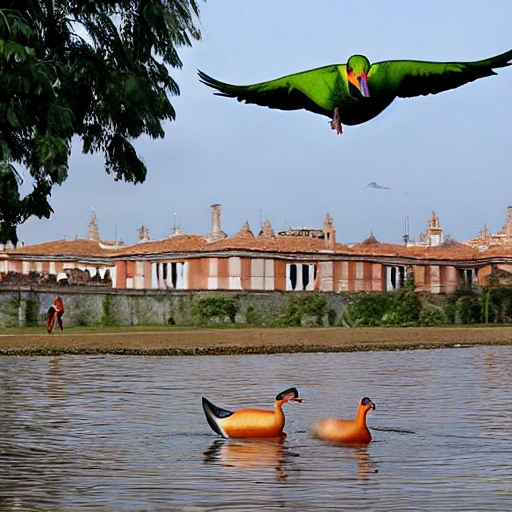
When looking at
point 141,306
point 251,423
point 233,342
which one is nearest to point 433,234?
point 141,306

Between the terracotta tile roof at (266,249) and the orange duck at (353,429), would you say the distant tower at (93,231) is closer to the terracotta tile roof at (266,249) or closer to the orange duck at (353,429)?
the terracotta tile roof at (266,249)

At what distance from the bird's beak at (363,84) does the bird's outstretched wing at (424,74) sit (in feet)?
0.06

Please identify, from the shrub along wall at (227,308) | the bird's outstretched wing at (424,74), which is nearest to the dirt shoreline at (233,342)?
the shrub along wall at (227,308)

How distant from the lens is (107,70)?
478cm

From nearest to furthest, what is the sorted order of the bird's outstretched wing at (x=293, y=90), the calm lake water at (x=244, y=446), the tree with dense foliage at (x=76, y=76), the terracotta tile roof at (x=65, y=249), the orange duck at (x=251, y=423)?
the bird's outstretched wing at (x=293, y=90)
the tree with dense foliage at (x=76, y=76)
the calm lake water at (x=244, y=446)
the orange duck at (x=251, y=423)
the terracotta tile roof at (x=65, y=249)

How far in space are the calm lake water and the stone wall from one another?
26.1 meters

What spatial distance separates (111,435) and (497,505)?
16.1 ft

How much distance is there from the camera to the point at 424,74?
3637 millimetres

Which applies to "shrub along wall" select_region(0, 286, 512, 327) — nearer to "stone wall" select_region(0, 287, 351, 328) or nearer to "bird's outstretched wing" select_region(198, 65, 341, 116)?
"stone wall" select_region(0, 287, 351, 328)

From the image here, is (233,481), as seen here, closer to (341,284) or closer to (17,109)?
(17,109)

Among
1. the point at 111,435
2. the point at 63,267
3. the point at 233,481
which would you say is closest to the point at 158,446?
the point at 111,435

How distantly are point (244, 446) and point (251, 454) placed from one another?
0.52 meters

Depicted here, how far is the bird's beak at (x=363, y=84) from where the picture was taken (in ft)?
11.4

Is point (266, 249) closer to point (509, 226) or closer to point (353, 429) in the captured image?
point (509, 226)
